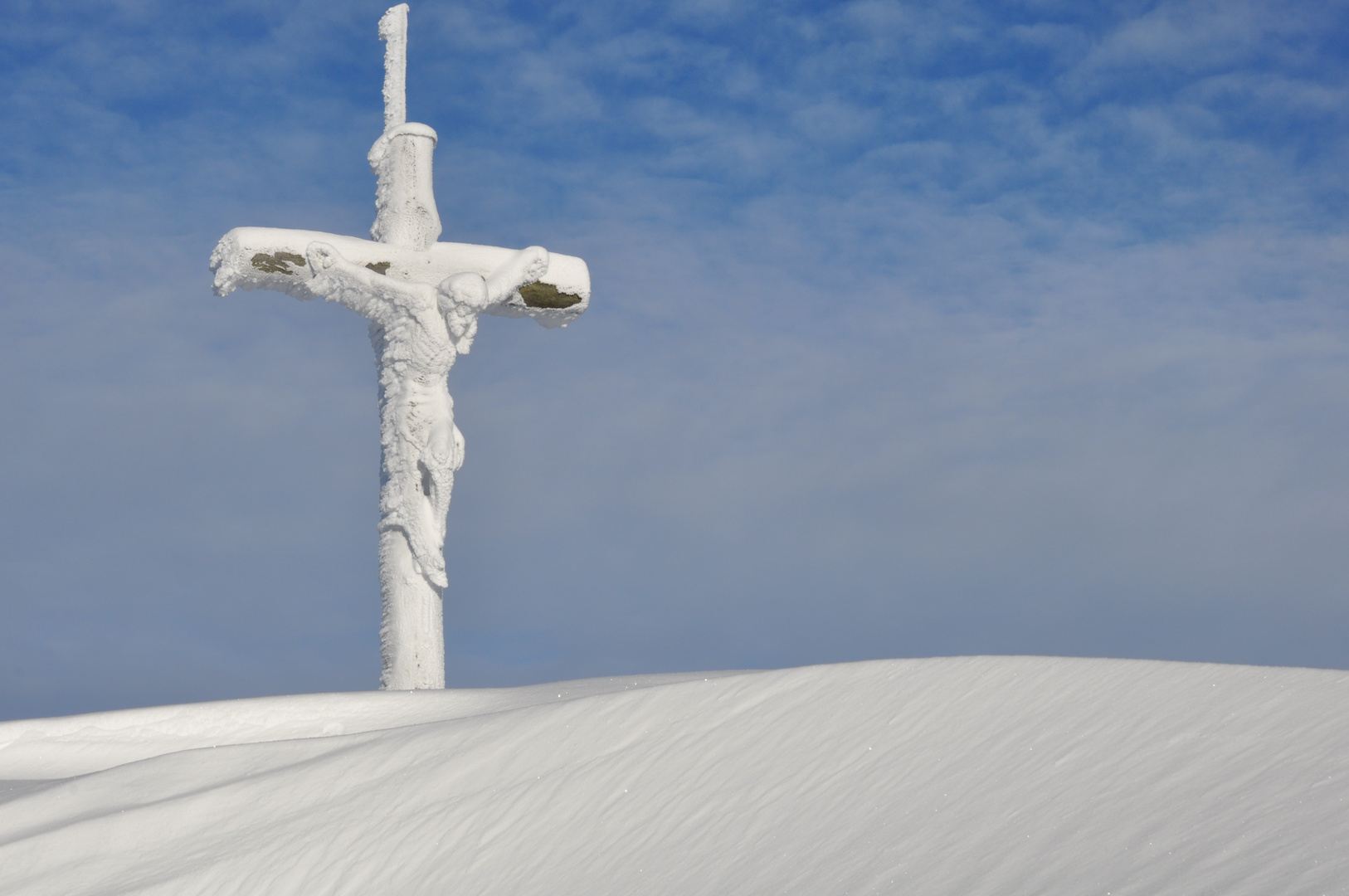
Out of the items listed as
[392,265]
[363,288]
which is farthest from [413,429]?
[392,265]

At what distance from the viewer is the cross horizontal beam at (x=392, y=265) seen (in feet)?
19.3

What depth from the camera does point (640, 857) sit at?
8.29 ft

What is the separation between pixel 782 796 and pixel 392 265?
13.7ft

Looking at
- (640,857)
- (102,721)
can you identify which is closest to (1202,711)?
(640,857)

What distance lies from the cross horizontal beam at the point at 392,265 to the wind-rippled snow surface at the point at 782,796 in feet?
9.00

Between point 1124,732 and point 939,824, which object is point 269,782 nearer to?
A: point 939,824

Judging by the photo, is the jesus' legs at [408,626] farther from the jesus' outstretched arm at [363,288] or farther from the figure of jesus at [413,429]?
the jesus' outstretched arm at [363,288]

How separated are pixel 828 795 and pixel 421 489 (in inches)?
147

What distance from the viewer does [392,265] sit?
6.11m

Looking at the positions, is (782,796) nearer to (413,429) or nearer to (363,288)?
(413,429)

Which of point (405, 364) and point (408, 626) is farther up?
point (405, 364)

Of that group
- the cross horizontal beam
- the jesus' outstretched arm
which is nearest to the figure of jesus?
the jesus' outstretched arm

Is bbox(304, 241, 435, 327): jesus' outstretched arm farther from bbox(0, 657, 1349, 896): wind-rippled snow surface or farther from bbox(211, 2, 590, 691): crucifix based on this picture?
bbox(0, 657, 1349, 896): wind-rippled snow surface

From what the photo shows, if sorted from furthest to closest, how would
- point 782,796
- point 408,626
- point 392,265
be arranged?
1. point 392,265
2. point 408,626
3. point 782,796
